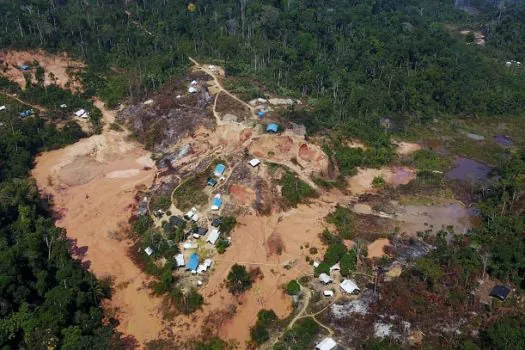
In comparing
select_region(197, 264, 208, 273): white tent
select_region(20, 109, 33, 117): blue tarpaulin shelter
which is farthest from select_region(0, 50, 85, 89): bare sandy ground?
select_region(197, 264, 208, 273): white tent

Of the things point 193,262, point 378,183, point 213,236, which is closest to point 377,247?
point 378,183

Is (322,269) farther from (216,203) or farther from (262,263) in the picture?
(216,203)

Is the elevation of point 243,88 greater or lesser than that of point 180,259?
greater

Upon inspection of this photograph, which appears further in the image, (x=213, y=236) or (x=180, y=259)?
(x=213, y=236)

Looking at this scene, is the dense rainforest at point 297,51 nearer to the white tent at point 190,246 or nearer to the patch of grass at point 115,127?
the patch of grass at point 115,127

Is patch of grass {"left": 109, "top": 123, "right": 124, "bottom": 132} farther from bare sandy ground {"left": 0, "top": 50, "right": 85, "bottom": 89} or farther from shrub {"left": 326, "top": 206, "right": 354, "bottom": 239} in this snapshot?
shrub {"left": 326, "top": 206, "right": 354, "bottom": 239}

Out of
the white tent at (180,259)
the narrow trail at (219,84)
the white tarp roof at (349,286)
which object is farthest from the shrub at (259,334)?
the narrow trail at (219,84)
